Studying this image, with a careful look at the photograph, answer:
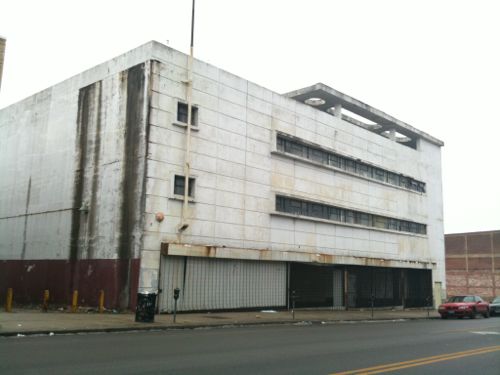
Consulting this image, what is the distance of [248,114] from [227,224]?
19.5ft

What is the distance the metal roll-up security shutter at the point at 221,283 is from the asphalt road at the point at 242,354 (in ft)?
25.8

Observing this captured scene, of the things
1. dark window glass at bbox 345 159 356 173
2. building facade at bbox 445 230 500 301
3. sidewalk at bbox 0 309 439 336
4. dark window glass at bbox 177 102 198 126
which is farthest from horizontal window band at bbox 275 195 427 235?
building facade at bbox 445 230 500 301

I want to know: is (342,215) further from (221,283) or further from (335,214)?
(221,283)

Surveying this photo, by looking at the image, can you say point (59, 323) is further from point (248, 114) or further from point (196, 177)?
point (248, 114)

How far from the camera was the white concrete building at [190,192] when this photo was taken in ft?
79.5

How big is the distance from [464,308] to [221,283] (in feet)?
45.0

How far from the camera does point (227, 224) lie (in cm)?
A: 2666

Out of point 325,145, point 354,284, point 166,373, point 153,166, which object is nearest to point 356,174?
point 325,145

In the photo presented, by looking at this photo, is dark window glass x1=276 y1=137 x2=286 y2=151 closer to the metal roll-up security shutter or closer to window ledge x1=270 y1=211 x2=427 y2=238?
window ledge x1=270 y1=211 x2=427 y2=238

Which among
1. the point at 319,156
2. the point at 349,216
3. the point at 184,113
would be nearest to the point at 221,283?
the point at 184,113

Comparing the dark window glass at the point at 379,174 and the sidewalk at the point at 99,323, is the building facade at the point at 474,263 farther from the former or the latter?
the sidewalk at the point at 99,323

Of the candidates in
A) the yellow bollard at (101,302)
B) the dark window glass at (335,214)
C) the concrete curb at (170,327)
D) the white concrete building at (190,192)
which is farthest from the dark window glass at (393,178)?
the yellow bollard at (101,302)

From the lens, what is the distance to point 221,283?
85.5 ft

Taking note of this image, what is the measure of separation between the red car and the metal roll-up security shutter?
30.0 ft
